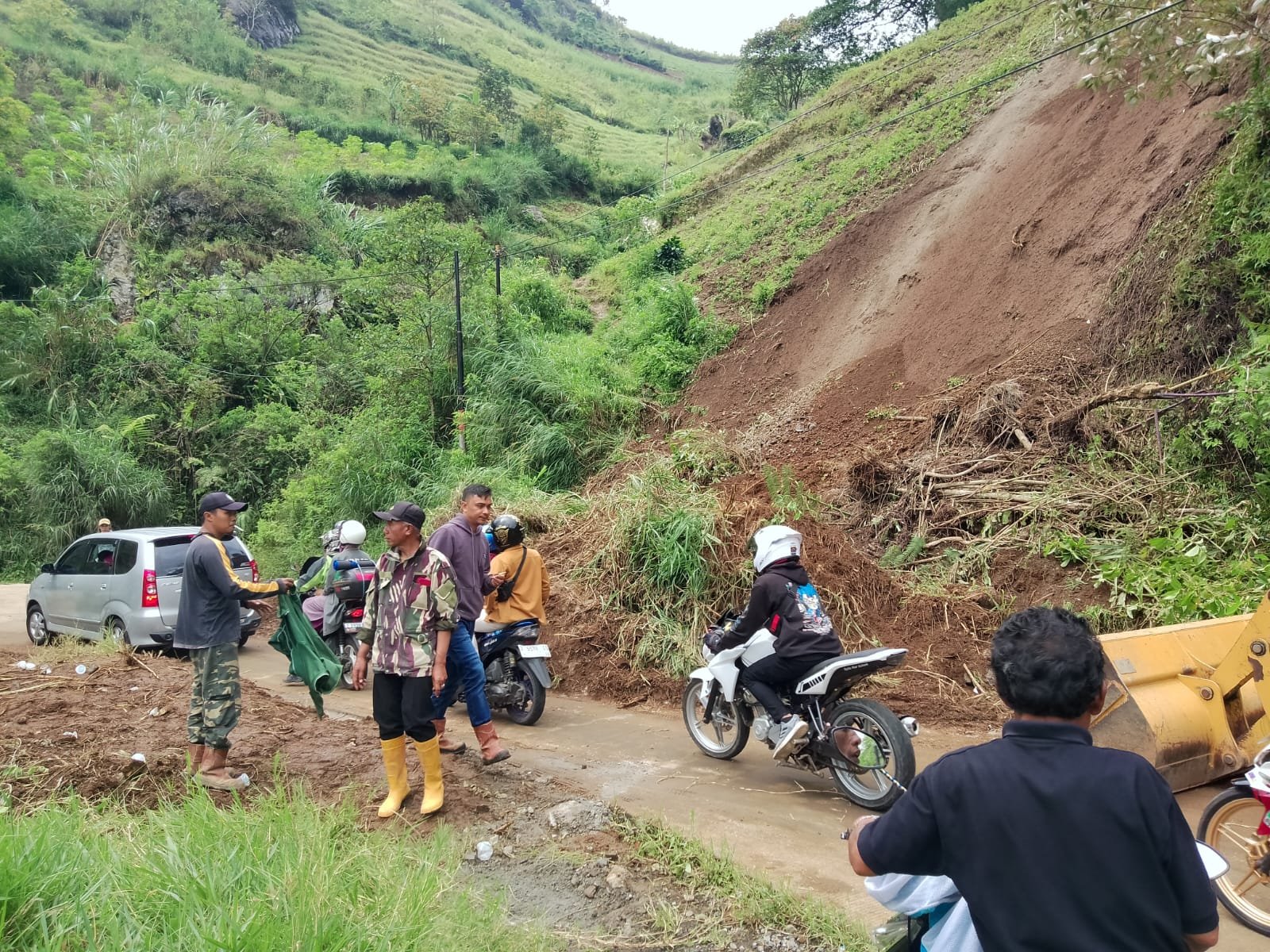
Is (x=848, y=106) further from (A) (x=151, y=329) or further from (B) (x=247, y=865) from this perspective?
(B) (x=247, y=865)

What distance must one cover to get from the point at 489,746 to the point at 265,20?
7346 centimetres

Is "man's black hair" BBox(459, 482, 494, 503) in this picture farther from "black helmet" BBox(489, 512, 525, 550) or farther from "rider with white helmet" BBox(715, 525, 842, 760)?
"rider with white helmet" BBox(715, 525, 842, 760)

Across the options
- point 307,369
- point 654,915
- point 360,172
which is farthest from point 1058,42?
point 360,172

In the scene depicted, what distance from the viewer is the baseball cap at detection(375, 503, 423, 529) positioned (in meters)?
5.15

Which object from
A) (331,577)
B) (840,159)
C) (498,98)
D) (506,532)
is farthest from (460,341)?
(498,98)

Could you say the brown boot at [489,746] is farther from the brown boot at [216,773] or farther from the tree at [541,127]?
the tree at [541,127]

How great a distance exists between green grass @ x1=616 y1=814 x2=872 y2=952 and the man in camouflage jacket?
1.31 m

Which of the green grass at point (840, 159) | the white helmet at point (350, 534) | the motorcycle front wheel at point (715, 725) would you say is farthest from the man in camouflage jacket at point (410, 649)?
the green grass at point (840, 159)

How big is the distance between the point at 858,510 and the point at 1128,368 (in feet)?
11.7

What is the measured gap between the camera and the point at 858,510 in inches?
388

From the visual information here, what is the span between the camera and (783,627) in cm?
537

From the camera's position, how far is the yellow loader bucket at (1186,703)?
4.56 meters

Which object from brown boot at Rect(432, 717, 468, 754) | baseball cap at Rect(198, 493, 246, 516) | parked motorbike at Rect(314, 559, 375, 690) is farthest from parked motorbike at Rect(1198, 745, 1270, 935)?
parked motorbike at Rect(314, 559, 375, 690)

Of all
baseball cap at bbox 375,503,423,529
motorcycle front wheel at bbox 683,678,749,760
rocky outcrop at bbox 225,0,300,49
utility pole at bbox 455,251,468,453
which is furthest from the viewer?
rocky outcrop at bbox 225,0,300,49
